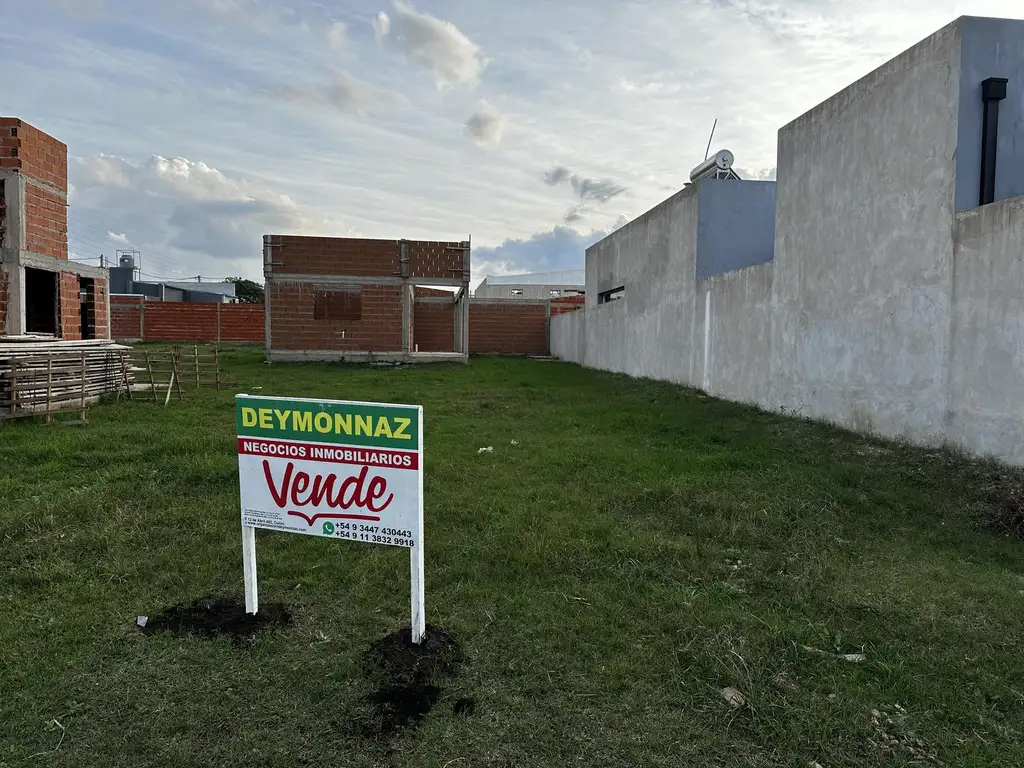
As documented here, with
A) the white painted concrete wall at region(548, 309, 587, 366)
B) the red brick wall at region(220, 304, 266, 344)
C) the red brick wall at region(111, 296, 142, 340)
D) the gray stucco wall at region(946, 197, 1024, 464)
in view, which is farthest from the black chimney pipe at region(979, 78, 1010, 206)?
the red brick wall at region(111, 296, 142, 340)

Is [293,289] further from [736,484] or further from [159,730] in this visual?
[159,730]

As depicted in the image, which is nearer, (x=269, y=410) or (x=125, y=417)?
(x=269, y=410)

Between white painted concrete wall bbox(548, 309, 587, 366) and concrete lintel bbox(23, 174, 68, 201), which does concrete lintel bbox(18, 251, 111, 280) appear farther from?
white painted concrete wall bbox(548, 309, 587, 366)

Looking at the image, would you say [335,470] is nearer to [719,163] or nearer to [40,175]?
[40,175]

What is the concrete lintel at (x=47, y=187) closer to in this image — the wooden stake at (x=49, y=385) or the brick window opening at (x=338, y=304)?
the wooden stake at (x=49, y=385)

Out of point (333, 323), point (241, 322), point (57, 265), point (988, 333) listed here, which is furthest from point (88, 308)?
point (241, 322)

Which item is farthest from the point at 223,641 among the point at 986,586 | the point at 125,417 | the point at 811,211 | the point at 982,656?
the point at 811,211

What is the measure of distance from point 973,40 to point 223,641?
843 centimetres

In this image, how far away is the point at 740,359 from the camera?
11.4 metres

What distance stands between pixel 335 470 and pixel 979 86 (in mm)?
7411

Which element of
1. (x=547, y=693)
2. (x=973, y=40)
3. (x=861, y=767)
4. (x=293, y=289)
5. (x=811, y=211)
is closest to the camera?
(x=861, y=767)

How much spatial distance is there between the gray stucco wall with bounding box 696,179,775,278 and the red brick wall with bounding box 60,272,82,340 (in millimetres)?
11849

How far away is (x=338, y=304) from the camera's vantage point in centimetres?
2152

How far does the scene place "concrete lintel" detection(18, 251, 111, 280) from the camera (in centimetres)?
1030
